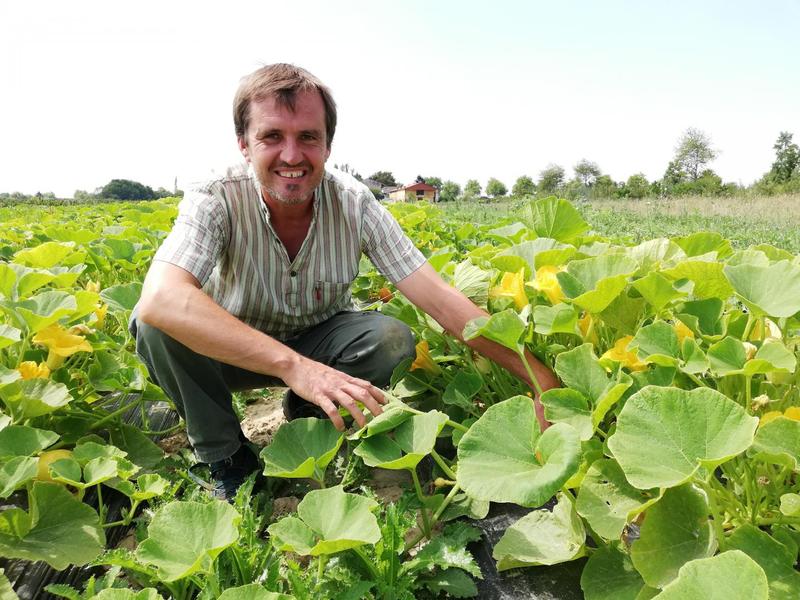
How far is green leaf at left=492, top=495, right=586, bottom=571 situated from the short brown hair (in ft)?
4.74

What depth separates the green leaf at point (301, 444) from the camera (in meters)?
1.44

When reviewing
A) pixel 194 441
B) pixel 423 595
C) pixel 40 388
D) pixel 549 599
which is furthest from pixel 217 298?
pixel 549 599

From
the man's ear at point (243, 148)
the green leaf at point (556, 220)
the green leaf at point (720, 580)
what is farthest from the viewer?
Answer: the green leaf at point (556, 220)

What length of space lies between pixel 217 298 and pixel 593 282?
1.34 m

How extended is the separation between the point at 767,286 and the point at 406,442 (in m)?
0.87

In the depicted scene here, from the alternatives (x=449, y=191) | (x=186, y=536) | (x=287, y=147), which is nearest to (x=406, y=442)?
(x=186, y=536)

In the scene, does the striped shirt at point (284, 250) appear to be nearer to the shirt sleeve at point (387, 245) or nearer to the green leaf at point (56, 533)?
the shirt sleeve at point (387, 245)

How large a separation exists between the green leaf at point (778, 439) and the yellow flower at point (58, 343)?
68.2 inches

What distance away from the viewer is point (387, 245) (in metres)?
2.11

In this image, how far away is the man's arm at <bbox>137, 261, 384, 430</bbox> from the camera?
5.28 feet

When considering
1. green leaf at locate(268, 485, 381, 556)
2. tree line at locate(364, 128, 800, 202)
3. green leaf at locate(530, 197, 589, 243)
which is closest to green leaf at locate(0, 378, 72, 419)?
green leaf at locate(268, 485, 381, 556)

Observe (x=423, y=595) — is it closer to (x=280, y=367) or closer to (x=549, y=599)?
(x=549, y=599)

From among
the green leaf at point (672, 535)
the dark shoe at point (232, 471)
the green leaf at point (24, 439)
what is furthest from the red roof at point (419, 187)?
the green leaf at point (672, 535)

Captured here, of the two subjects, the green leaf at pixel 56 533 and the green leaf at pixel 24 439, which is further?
the green leaf at pixel 24 439
